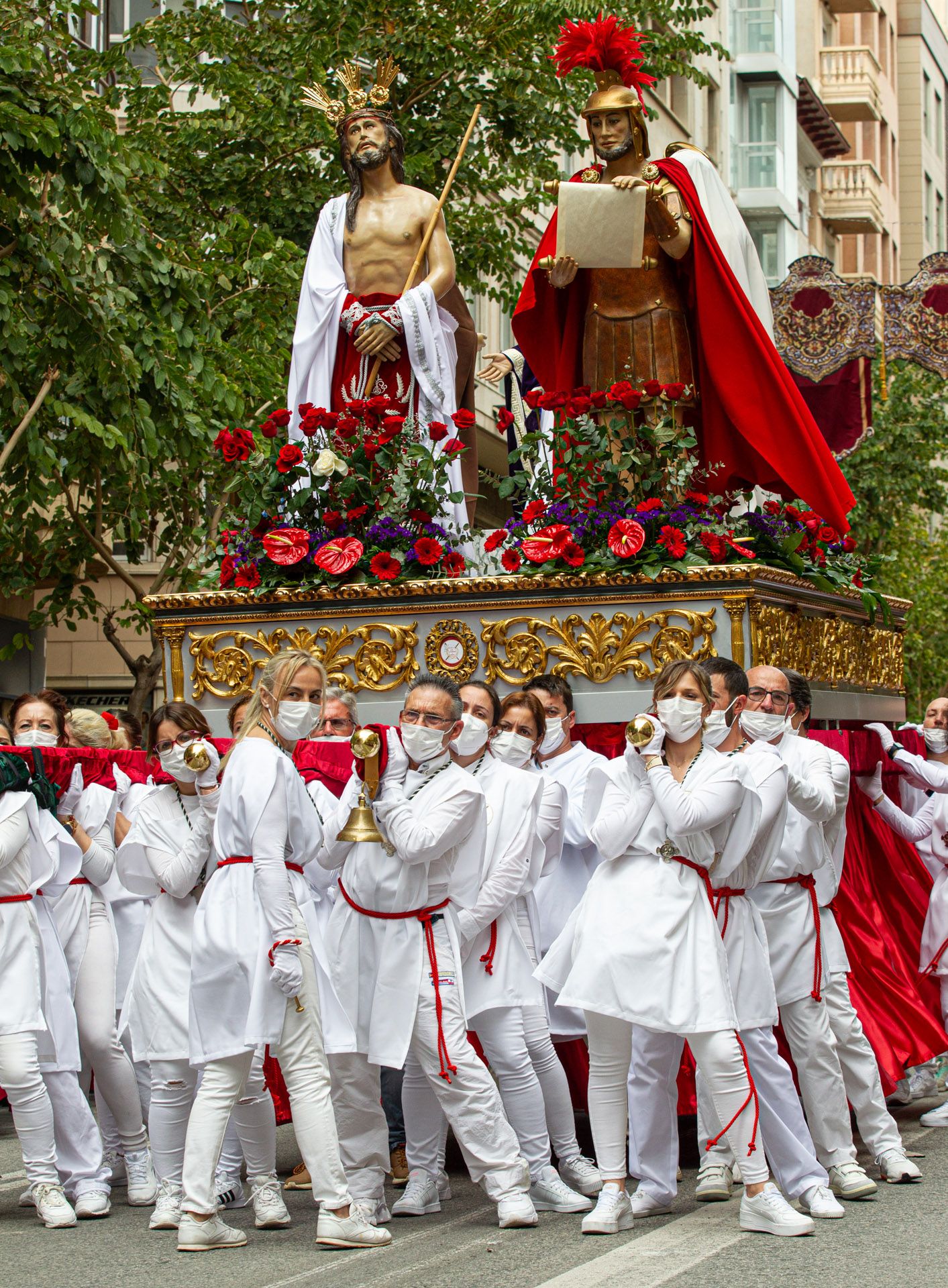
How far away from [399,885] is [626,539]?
97.4 inches

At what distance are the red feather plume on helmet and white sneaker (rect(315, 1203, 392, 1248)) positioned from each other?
18.2 feet

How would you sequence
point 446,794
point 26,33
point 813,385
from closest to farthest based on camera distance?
point 446,794, point 26,33, point 813,385

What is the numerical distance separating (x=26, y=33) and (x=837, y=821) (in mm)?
7687


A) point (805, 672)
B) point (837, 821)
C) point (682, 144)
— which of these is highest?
point (682, 144)

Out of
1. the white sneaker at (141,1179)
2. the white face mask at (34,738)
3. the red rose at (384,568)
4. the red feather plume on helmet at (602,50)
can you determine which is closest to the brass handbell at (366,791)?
the white sneaker at (141,1179)

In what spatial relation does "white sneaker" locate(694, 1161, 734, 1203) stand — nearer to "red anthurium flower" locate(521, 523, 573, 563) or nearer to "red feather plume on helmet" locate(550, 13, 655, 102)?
"red anthurium flower" locate(521, 523, 573, 563)

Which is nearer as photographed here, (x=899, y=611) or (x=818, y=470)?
(x=818, y=470)

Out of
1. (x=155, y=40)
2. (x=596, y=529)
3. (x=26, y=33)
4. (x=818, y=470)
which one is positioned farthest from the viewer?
(x=155, y=40)

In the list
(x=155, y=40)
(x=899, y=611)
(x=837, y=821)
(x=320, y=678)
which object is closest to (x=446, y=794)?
(x=320, y=678)

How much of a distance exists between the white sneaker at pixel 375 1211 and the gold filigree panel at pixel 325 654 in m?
2.69

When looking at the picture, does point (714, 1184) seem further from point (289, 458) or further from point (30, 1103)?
point (289, 458)

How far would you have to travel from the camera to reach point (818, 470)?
9.31 metres

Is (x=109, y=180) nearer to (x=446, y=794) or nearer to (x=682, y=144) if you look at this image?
(x=682, y=144)

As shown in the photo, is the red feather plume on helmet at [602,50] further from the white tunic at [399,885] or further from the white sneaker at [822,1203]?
the white sneaker at [822,1203]
